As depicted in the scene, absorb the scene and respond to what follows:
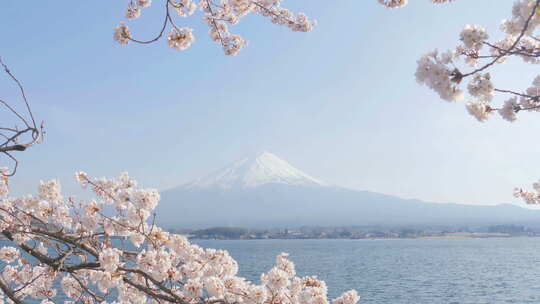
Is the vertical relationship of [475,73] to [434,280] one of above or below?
above

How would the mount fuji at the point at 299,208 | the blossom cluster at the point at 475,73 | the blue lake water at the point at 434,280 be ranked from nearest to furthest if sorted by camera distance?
1. the blossom cluster at the point at 475,73
2. the blue lake water at the point at 434,280
3. the mount fuji at the point at 299,208

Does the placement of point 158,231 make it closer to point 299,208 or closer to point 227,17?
point 227,17

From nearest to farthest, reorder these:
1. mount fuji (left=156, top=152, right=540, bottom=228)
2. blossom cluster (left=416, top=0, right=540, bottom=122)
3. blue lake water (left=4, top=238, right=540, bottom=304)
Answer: blossom cluster (left=416, top=0, right=540, bottom=122)
blue lake water (left=4, top=238, right=540, bottom=304)
mount fuji (left=156, top=152, right=540, bottom=228)

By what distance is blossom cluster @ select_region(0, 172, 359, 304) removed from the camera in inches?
94.5

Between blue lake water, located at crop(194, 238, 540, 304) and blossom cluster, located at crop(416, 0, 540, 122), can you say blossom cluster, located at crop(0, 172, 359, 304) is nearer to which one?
blossom cluster, located at crop(416, 0, 540, 122)

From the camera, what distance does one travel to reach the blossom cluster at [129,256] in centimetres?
240

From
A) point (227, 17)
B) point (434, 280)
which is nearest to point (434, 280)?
point (434, 280)

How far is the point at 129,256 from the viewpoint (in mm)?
2662

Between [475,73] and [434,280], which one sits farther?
[434,280]

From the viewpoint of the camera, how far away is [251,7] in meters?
3.82

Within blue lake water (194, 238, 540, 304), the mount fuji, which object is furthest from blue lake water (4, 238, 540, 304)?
the mount fuji

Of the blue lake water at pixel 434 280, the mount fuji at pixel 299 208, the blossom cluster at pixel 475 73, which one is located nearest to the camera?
the blossom cluster at pixel 475 73

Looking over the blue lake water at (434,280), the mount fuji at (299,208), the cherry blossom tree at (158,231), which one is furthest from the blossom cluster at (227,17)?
the mount fuji at (299,208)

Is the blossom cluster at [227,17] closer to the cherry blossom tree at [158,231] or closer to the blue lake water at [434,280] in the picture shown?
the cherry blossom tree at [158,231]
